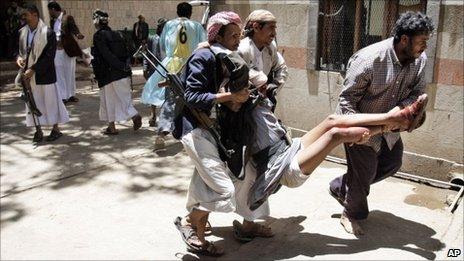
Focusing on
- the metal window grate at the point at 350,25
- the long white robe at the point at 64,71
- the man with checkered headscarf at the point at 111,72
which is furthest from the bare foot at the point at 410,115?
the long white robe at the point at 64,71

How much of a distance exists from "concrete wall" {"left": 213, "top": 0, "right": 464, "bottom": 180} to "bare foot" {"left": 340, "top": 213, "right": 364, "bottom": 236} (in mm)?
1640

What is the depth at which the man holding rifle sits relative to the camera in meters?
5.68

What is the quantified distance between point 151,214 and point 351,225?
5.43 ft

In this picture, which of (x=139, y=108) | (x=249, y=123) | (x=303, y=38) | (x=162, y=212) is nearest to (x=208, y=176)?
→ (x=249, y=123)

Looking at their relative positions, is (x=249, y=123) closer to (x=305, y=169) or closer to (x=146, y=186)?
(x=305, y=169)

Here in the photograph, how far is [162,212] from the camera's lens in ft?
13.1

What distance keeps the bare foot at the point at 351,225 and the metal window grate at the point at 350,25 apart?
221cm

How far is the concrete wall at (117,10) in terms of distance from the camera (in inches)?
543

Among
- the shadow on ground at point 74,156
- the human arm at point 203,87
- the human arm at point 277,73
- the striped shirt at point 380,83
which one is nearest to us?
the human arm at point 203,87

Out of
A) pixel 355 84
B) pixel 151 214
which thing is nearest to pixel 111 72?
pixel 151 214

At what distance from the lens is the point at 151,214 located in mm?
3943

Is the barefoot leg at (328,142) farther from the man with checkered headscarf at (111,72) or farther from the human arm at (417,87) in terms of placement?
the man with checkered headscarf at (111,72)

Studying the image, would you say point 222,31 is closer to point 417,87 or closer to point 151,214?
point 417,87

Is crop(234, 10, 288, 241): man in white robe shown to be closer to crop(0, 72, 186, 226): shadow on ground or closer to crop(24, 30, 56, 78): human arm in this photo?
crop(0, 72, 186, 226): shadow on ground
